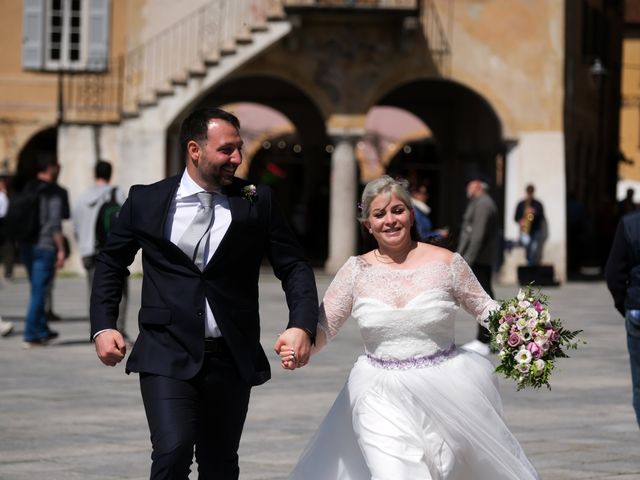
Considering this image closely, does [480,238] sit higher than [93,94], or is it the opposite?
[93,94]

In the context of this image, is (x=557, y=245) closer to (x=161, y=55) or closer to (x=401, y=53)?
(x=401, y=53)

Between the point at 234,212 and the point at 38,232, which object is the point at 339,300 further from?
the point at 38,232

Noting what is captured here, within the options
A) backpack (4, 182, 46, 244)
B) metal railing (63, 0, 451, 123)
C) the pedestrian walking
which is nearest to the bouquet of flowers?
the pedestrian walking

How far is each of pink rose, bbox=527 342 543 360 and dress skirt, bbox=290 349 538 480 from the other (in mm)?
319

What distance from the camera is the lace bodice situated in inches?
276

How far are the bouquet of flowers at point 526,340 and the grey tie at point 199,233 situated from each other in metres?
1.39

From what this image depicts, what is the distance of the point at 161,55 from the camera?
3116 cm

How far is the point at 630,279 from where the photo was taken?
9070mm

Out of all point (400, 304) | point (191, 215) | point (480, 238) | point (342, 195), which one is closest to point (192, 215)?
point (191, 215)

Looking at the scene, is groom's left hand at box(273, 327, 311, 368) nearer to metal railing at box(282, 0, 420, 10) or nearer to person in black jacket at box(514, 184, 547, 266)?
person in black jacket at box(514, 184, 547, 266)

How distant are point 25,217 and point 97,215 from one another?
80 cm

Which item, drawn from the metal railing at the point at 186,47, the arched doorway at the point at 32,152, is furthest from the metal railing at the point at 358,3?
the arched doorway at the point at 32,152

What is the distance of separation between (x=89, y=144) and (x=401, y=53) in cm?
643

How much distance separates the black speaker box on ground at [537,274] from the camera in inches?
1133
